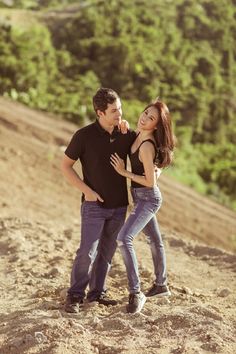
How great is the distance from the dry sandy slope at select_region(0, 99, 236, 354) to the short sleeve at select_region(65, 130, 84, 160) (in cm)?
119

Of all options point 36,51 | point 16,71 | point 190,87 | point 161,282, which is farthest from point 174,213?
point 190,87

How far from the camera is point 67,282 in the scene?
6.34 meters

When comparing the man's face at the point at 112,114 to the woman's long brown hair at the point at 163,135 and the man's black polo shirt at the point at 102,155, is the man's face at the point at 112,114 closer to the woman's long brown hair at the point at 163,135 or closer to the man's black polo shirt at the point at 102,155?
the man's black polo shirt at the point at 102,155

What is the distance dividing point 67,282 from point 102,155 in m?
1.78

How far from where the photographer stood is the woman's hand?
4996 millimetres

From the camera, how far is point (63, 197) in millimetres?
12602

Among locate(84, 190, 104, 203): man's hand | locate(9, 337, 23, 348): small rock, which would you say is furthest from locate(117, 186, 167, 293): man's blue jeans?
locate(9, 337, 23, 348): small rock

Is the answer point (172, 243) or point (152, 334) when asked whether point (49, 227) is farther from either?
point (152, 334)

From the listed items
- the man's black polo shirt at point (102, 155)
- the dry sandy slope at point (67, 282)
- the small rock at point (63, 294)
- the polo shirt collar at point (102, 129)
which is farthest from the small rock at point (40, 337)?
the polo shirt collar at point (102, 129)

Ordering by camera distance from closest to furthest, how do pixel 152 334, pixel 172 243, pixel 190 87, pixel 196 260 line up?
pixel 152 334 → pixel 196 260 → pixel 172 243 → pixel 190 87

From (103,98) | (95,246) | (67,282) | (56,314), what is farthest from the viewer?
(67,282)

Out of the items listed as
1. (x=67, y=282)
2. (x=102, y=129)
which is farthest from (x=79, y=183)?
(x=67, y=282)

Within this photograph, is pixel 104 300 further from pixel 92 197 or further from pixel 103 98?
pixel 103 98

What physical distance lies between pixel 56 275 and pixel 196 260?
201 cm
